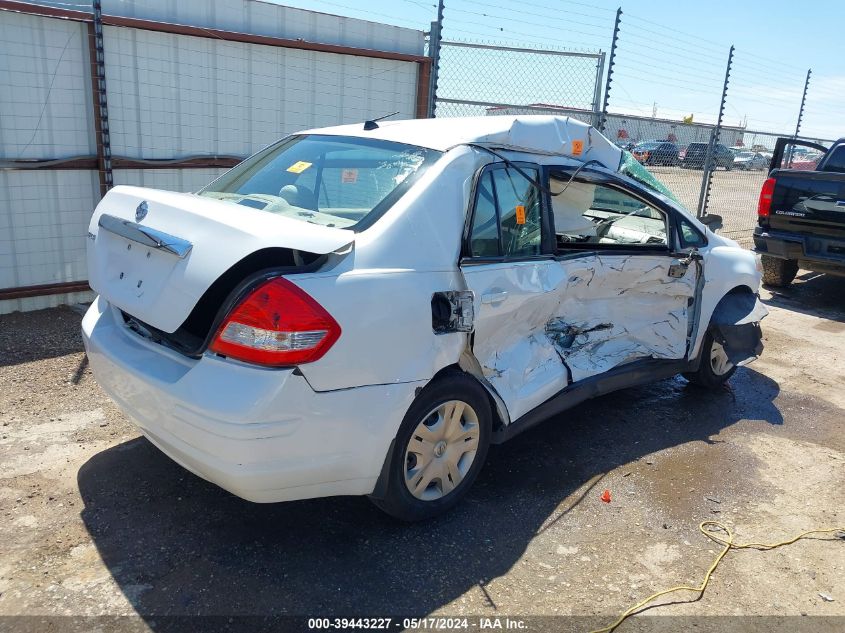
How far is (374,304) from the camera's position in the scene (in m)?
2.75

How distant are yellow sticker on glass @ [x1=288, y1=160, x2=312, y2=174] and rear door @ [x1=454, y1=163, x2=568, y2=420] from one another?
3.14ft

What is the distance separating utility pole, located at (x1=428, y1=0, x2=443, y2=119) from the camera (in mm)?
7988

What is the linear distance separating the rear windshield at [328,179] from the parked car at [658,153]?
9176mm

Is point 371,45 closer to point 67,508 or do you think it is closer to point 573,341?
point 573,341

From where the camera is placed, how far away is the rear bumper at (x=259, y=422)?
2553 mm

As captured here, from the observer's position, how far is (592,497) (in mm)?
3695

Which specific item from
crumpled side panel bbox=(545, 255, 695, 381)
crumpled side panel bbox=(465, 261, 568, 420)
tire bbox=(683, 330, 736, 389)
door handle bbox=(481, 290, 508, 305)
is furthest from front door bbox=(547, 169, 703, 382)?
door handle bbox=(481, 290, 508, 305)

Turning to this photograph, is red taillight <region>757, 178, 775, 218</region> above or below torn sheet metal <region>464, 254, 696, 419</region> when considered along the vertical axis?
above

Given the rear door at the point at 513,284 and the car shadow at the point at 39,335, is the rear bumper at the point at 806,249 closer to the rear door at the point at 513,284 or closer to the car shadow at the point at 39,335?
the rear door at the point at 513,284

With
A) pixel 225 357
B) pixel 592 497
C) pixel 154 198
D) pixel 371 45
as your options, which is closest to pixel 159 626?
pixel 225 357

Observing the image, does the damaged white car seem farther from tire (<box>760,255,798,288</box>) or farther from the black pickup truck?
tire (<box>760,255,798,288</box>)

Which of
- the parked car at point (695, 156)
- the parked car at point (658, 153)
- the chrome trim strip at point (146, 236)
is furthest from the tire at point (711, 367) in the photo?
the parked car at point (695, 156)

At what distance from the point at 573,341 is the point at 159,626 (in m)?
2.62

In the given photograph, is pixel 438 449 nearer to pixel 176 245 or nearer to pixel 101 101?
pixel 176 245
